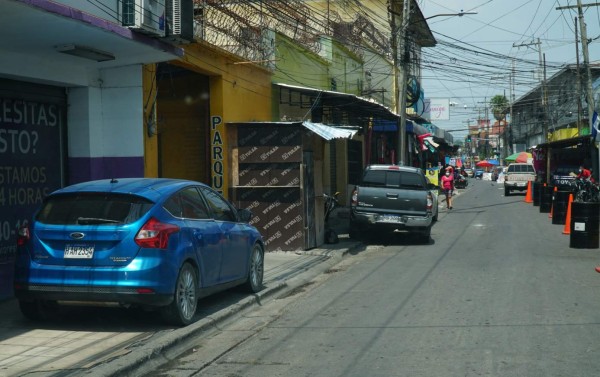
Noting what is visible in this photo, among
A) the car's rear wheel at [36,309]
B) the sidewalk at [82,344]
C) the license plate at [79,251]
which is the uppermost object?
the license plate at [79,251]

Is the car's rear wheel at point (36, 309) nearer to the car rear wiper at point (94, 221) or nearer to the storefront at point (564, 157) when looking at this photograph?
the car rear wiper at point (94, 221)

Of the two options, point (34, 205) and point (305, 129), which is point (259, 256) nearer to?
point (34, 205)

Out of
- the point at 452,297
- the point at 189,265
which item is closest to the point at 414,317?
the point at 452,297

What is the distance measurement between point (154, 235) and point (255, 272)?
3244mm

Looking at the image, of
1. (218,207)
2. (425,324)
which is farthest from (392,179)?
(425,324)

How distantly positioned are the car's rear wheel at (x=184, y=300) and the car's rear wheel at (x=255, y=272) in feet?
6.52

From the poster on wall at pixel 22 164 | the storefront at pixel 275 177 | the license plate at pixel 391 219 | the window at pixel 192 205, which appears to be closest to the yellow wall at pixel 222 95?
the storefront at pixel 275 177

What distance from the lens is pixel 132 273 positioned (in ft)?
24.8

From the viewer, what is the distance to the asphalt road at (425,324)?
6.65 m

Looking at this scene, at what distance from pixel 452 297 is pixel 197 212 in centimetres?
391

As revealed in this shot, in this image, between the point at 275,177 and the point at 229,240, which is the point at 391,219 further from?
the point at 229,240

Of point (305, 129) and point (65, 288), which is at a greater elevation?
point (305, 129)

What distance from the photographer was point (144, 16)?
35.6ft

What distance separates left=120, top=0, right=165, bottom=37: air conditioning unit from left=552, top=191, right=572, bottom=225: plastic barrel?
600 inches
